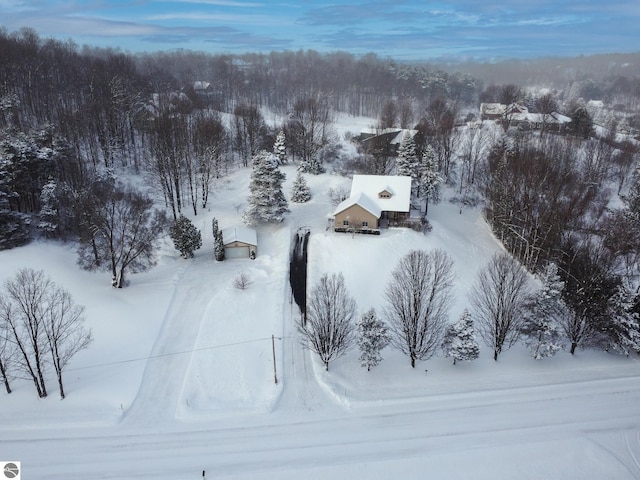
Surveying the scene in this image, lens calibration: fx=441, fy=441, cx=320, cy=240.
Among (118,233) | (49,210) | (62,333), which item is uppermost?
(49,210)

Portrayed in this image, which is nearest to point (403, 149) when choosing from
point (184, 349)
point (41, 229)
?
point (184, 349)

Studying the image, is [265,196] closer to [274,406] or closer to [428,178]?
[428,178]

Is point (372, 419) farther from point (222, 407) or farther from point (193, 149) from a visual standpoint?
point (193, 149)

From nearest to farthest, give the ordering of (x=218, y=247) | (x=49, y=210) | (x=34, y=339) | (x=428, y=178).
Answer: (x=34, y=339) < (x=49, y=210) < (x=218, y=247) < (x=428, y=178)

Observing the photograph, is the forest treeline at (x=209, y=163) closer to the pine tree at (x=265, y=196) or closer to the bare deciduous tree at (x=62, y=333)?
the bare deciduous tree at (x=62, y=333)

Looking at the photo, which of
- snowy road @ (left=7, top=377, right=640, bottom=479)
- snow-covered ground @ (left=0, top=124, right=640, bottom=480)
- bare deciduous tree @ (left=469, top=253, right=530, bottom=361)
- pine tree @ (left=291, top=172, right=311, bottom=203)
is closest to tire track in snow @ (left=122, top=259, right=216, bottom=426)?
snow-covered ground @ (left=0, top=124, right=640, bottom=480)

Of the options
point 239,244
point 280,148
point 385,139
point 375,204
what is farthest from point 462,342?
point 280,148
